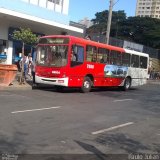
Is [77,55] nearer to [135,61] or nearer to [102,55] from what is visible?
[102,55]

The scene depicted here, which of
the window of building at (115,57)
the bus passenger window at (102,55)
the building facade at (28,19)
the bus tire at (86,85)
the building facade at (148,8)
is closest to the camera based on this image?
the bus tire at (86,85)

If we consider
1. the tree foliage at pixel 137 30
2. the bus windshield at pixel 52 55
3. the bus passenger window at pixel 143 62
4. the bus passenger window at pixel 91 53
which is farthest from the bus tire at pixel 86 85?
the tree foliage at pixel 137 30

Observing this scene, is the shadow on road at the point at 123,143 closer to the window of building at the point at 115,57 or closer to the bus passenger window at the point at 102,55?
the bus passenger window at the point at 102,55

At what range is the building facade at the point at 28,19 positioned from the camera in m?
28.5

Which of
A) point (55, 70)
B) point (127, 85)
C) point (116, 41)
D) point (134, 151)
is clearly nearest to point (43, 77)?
point (55, 70)

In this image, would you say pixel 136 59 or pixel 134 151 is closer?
pixel 134 151

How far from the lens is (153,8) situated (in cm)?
11725

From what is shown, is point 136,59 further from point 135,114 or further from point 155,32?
point 155,32

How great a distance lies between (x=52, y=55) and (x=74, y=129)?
37.1 feet

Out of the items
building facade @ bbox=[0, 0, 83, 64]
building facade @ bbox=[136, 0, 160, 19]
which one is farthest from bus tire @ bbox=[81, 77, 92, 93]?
building facade @ bbox=[136, 0, 160, 19]

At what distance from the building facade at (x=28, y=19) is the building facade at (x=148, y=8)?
282 feet

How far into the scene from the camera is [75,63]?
2072 cm

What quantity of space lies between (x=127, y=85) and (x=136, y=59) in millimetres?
1998

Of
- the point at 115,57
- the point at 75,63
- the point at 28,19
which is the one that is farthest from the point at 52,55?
the point at 28,19
